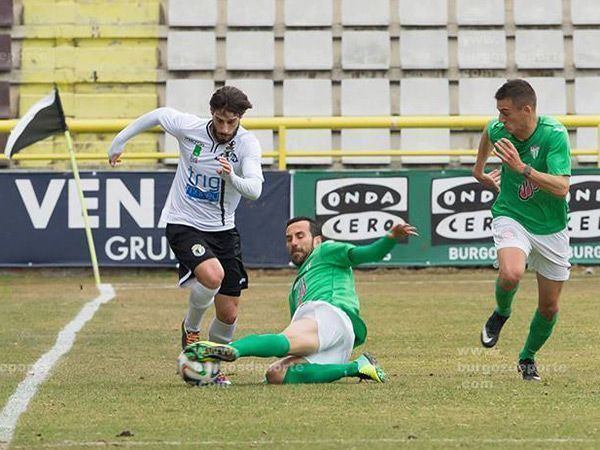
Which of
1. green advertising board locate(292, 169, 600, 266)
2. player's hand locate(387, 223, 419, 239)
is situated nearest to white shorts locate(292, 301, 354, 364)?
player's hand locate(387, 223, 419, 239)

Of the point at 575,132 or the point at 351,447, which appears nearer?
the point at 351,447

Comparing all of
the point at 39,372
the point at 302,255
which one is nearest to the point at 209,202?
the point at 302,255

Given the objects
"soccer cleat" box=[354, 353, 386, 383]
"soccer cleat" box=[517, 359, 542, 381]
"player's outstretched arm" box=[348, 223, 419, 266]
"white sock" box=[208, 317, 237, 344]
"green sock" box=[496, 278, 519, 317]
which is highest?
"player's outstretched arm" box=[348, 223, 419, 266]

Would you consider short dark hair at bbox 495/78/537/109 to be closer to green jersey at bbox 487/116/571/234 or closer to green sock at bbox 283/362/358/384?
green jersey at bbox 487/116/571/234

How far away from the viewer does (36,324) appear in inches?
506

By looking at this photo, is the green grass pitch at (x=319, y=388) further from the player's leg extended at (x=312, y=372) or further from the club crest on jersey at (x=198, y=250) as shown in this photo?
the club crest on jersey at (x=198, y=250)

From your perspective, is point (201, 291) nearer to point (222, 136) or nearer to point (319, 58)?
point (222, 136)

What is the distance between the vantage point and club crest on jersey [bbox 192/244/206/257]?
31.6ft

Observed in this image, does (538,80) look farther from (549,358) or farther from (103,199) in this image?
(549,358)

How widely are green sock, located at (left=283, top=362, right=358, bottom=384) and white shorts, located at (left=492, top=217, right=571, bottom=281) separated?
3.88 feet

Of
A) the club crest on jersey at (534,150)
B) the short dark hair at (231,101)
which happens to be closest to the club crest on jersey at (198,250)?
the short dark hair at (231,101)

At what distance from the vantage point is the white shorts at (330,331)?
8844mm

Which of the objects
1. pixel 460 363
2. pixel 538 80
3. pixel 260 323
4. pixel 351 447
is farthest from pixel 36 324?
pixel 538 80

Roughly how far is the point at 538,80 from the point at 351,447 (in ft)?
52.9
